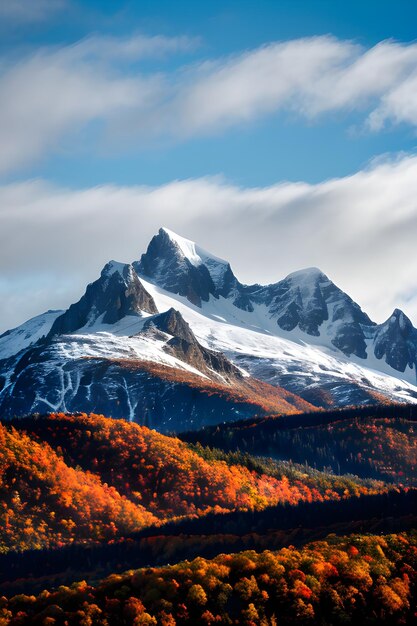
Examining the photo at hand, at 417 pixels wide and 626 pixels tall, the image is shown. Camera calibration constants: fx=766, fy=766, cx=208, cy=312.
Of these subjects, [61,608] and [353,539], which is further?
[353,539]

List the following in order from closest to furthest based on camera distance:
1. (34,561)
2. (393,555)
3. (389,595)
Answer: (389,595)
(393,555)
(34,561)

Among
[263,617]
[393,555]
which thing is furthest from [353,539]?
[263,617]

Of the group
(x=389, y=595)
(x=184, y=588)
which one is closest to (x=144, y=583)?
(x=184, y=588)

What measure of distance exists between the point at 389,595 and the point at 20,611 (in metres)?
73.6

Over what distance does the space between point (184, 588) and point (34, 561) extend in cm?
6022

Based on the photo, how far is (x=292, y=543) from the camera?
7721 inches

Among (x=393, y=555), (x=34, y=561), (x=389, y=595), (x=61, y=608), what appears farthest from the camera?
(x=34, y=561)

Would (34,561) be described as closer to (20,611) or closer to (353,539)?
(20,611)

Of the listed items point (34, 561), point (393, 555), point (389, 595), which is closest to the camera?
point (389, 595)

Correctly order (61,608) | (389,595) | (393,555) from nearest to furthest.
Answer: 1. (61,608)
2. (389,595)
3. (393,555)

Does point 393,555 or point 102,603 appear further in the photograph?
point 393,555

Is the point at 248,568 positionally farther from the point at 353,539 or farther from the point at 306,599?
the point at 353,539

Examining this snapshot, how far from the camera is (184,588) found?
151375mm

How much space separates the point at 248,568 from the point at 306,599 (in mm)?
14260
